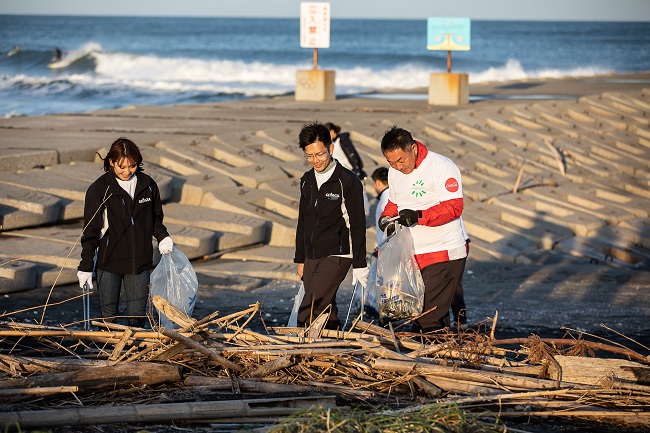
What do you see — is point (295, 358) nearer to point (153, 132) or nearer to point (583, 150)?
point (153, 132)

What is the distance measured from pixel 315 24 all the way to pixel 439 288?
52.5 feet

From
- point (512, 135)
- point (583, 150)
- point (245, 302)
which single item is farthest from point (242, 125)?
point (245, 302)

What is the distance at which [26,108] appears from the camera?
105 feet

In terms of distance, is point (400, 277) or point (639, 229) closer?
point (400, 277)

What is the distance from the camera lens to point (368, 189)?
13070 millimetres

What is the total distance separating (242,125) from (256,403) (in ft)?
39.2

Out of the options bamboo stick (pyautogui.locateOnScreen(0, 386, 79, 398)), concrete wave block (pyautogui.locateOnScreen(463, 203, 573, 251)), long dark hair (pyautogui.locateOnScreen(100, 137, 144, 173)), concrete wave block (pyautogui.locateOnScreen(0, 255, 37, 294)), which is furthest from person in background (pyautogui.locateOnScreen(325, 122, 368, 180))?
bamboo stick (pyautogui.locateOnScreen(0, 386, 79, 398))

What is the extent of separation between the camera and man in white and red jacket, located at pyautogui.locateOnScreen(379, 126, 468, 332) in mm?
6660

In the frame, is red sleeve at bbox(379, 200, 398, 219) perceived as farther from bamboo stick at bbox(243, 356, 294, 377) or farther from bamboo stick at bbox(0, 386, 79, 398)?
bamboo stick at bbox(0, 386, 79, 398)

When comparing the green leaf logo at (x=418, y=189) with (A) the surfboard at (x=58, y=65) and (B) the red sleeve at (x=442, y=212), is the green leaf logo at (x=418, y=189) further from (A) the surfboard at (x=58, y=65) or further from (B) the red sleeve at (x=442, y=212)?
(A) the surfboard at (x=58, y=65)

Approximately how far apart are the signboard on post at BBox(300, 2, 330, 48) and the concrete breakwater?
78.9 inches

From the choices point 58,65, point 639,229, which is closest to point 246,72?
point 58,65

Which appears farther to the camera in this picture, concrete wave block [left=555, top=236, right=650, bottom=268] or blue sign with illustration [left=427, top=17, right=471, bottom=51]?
blue sign with illustration [left=427, top=17, right=471, bottom=51]

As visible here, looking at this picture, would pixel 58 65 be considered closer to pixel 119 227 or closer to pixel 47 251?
pixel 47 251
